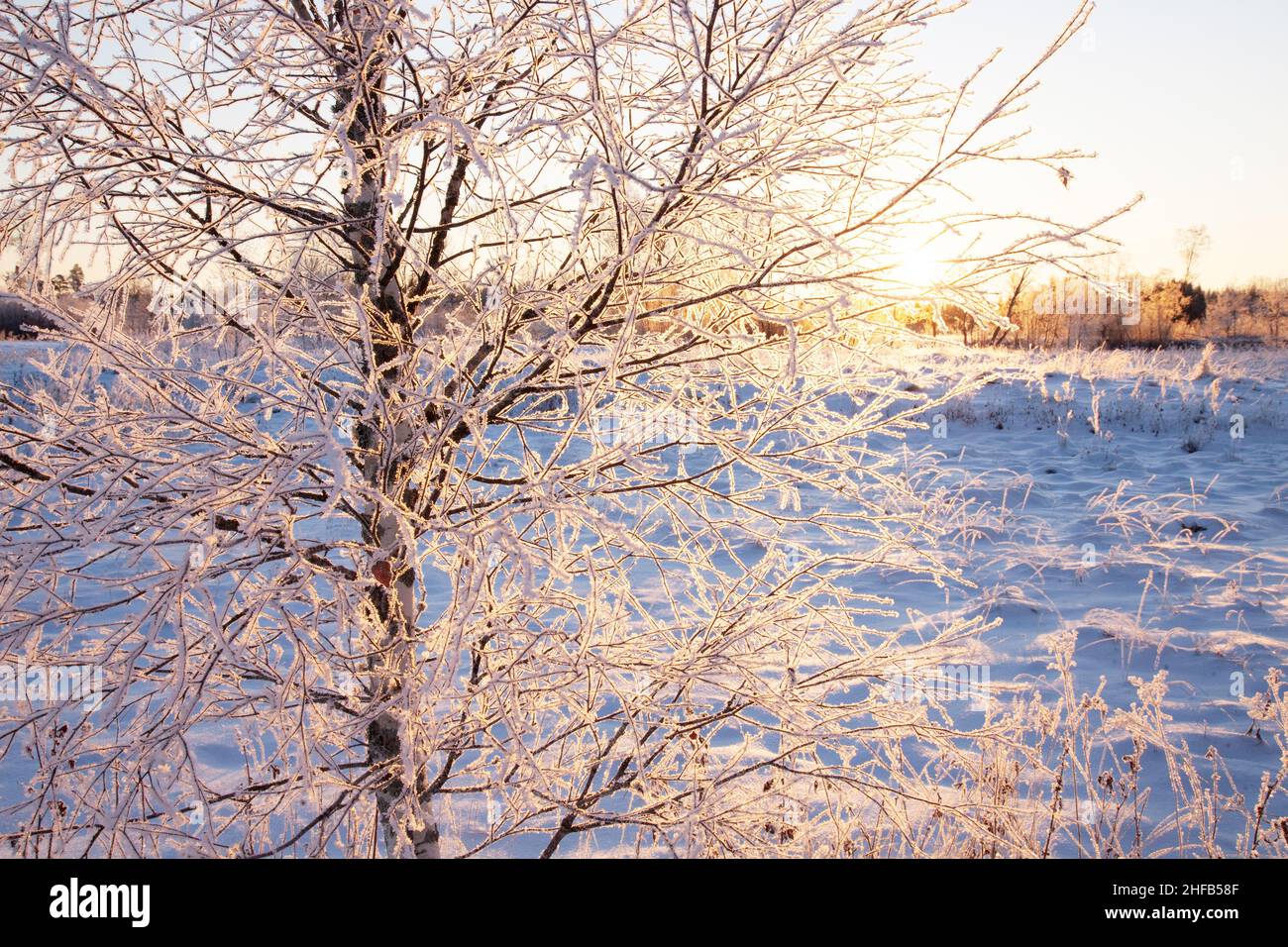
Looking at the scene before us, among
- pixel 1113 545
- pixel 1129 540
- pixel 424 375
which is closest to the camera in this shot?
pixel 424 375

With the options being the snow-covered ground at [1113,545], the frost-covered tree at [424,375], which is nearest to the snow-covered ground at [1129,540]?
the snow-covered ground at [1113,545]

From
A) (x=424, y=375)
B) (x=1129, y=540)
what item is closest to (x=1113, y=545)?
(x=1129, y=540)

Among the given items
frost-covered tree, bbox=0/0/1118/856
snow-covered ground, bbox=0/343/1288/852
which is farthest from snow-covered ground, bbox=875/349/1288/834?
frost-covered tree, bbox=0/0/1118/856

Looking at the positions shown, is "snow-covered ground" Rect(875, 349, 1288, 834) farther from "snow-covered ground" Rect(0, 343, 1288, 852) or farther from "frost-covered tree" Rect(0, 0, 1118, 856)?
"frost-covered tree" Rect(0, 0, 1118, 856)

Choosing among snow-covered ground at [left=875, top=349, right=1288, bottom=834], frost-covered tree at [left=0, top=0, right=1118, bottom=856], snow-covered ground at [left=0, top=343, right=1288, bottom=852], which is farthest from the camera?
snow-covered ground at [left=875, top=349, right=1288, bottom=834]

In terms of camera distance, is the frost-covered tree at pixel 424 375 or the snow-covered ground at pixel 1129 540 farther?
the snow-covered ground at pixel 1129 540

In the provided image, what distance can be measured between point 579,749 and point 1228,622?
5.43 m

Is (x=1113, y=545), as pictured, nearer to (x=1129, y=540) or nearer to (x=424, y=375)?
(x=1129, y=540)

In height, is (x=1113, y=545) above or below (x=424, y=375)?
below

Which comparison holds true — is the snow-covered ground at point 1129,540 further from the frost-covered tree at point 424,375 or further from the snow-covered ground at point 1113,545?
the frost-covered tree at point 424,375

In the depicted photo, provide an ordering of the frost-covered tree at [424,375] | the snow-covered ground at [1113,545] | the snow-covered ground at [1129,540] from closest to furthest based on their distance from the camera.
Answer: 1. the frost-covered tree at [424,375]
2. the snow-covered ground at [1113,545]
3. the snow-covered ground at [1129,540]

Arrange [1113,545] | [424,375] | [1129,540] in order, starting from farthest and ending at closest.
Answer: [1129,540], [1113,545], [424,375]

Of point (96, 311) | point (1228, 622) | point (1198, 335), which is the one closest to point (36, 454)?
point (96, 311)

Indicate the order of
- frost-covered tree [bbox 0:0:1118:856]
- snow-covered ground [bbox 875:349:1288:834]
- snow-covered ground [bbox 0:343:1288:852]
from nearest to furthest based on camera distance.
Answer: frost-covered tree [bbox 0:0:1118:856] → snow-covered ground [bbox 0:343:1288:852] → snow-covered ground [bbox 875:349:1288:834]
